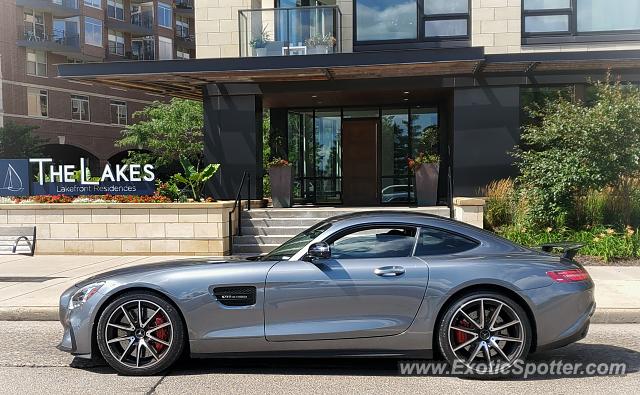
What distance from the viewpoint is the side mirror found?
196 inches

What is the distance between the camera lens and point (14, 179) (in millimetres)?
13867

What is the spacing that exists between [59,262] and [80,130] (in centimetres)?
3603

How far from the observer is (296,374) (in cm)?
520

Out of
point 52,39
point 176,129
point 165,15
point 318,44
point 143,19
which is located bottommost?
point 176,129

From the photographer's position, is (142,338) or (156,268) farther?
(156,268)

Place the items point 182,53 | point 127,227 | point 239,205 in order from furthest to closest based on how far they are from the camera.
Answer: point 182,53
point 239,205
point 127,227

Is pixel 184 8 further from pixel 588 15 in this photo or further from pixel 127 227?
pixel 127 227

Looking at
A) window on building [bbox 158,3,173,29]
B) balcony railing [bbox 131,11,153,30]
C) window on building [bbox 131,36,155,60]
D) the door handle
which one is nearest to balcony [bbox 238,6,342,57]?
the door handle

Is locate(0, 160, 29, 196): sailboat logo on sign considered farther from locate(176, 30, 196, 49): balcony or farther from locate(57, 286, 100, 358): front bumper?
locate(176, 30, 196, 49): balcony

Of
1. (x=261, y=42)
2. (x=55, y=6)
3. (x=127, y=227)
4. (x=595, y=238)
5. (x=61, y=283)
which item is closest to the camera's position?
(x=61, y=283)

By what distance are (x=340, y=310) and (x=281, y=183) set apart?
1014 cm

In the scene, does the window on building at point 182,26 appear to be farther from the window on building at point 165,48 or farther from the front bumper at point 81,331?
the front bumper at point 81,331

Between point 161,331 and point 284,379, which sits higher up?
point 161,331

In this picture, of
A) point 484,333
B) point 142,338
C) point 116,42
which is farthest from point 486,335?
point 116,42
